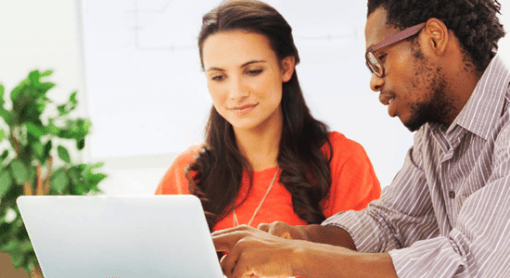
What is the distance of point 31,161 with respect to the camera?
1749 mm

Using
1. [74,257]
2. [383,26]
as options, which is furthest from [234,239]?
[383,26]

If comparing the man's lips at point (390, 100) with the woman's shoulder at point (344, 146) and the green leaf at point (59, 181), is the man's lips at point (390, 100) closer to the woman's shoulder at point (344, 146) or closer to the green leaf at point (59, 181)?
the woman's shoulder at point (344, 146)

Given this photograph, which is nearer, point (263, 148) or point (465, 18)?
point (465, 18)

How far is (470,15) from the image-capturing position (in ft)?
3.88

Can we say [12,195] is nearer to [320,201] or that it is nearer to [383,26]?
[320,201]

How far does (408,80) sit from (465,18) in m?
0.19

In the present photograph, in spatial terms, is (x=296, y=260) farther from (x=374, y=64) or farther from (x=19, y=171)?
(x=19, y=171)

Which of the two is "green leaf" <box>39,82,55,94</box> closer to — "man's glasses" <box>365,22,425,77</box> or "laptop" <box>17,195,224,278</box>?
"laptop" <box>17,195,224,278</box>

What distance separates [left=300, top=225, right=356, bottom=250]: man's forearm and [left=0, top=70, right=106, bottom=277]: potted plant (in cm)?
84

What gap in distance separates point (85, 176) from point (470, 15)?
4.48ft

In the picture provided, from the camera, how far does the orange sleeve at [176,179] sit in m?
1.97

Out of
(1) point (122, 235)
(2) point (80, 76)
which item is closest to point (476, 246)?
(1) point (122, 235)

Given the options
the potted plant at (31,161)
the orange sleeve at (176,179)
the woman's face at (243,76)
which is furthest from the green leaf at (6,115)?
the woman's face at (243,76)

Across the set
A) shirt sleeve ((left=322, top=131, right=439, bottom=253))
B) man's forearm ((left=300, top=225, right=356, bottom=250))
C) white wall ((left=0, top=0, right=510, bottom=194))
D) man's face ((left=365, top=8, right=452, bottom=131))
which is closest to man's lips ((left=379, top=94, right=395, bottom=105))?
man's face ((left=365, top=8, right=452, bottom=131))
